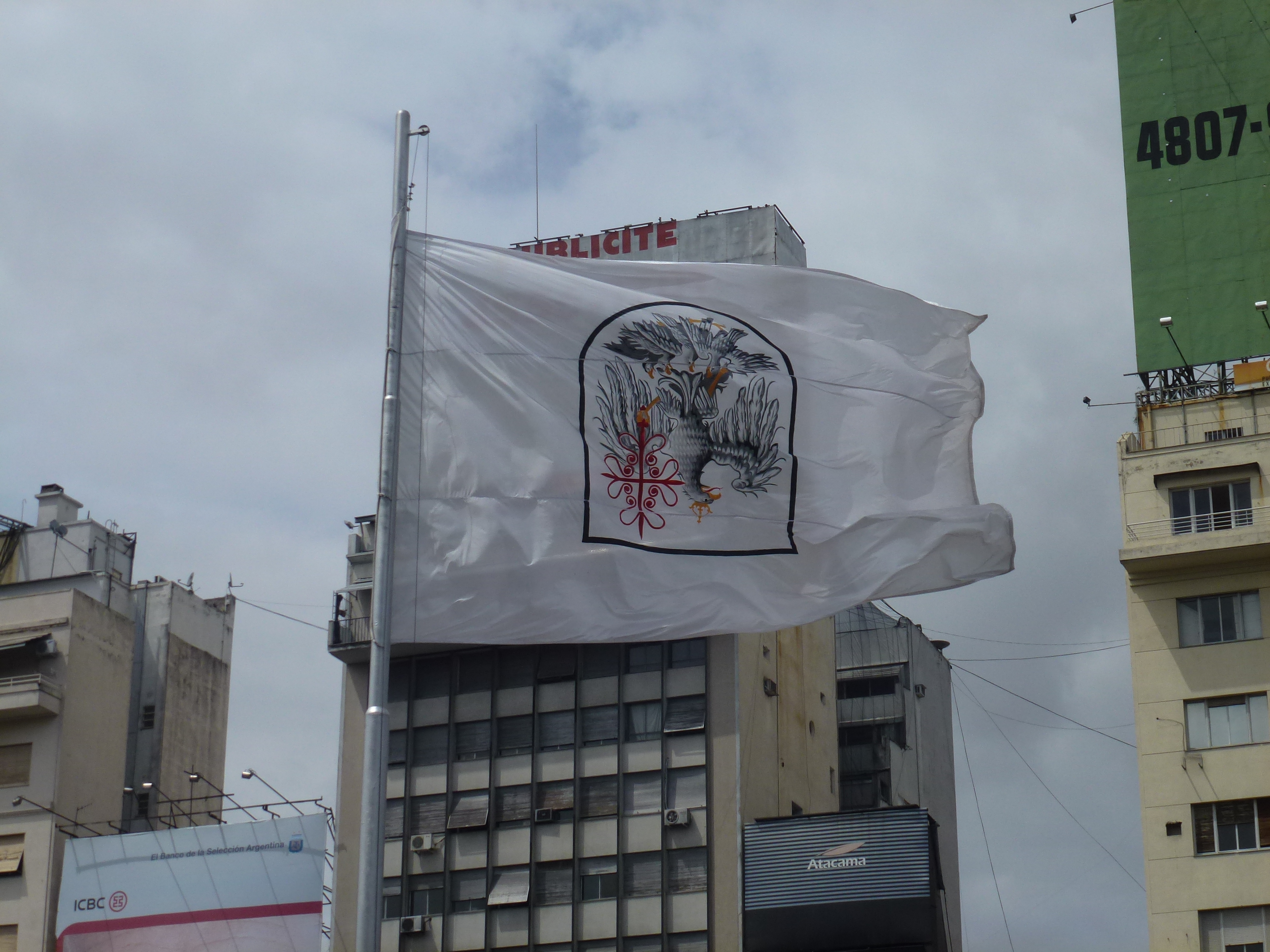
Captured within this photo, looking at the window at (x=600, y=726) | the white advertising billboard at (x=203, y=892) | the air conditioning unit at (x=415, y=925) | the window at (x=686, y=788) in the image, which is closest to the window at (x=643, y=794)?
the window at (x=686, y=788)

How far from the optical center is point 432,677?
68.9 m

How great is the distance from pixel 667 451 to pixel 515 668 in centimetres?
4090

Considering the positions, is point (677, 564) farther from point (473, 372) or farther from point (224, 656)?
point (224, 656)

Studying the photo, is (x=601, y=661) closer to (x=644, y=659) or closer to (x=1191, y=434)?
(x=644, y=659)

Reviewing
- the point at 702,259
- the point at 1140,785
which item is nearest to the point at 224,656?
the point at 702,259

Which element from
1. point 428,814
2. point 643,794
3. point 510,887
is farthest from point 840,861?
point 428,814

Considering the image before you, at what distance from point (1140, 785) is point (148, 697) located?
140 feet

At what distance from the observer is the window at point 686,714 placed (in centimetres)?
6438

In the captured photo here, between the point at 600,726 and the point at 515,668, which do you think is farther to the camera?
the point at 515,668

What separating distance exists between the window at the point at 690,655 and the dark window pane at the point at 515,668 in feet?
16.9

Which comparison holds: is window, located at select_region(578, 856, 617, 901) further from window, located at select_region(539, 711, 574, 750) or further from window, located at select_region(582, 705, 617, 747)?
window, located at select_region(539, 711, 574, 750)

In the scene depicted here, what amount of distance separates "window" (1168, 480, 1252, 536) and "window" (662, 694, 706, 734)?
16089mm

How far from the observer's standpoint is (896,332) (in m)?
30.9

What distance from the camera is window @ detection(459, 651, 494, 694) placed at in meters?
67.9
